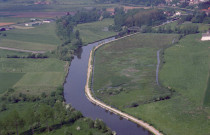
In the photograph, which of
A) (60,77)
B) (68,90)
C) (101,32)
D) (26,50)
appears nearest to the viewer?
(68,90)

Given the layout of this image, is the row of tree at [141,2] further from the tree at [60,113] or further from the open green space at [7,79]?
the tree at [60,113]

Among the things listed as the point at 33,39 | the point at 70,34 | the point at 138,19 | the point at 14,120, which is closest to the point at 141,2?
the point at 138,19

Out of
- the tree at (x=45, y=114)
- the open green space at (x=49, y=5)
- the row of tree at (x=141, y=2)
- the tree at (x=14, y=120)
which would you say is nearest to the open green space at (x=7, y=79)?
the tree at (x=14, y=120)

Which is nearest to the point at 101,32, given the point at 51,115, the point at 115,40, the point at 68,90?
the point at 115,40

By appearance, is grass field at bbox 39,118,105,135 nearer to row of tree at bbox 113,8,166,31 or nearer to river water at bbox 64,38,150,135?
river water at bbox 64,38,150,135

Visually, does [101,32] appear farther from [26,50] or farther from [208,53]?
[208,53]

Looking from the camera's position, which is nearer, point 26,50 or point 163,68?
point 163,68
